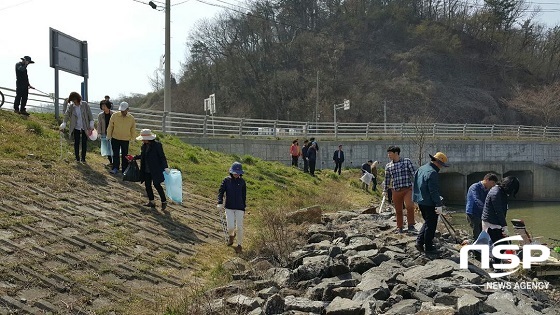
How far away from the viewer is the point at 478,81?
72938 millimetres

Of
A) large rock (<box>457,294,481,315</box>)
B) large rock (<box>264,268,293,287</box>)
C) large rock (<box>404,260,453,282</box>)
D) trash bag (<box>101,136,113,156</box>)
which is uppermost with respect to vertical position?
trash bag (<box>101,136,113,156</box>)

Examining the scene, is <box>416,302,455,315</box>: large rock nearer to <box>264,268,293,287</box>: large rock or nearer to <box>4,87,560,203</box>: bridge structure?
<box>264,268,293,287</box>: large rock

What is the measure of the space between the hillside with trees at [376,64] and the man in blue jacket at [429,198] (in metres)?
49.7

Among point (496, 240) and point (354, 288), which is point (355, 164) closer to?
point (496, 240)

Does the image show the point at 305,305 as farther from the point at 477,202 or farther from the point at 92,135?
the point at 92,135

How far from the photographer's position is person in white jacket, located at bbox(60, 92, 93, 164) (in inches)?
478

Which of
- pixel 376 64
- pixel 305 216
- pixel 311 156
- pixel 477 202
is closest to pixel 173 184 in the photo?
pixel 305 216

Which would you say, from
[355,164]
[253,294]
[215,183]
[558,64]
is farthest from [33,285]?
A: [558,64]

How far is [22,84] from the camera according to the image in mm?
14914

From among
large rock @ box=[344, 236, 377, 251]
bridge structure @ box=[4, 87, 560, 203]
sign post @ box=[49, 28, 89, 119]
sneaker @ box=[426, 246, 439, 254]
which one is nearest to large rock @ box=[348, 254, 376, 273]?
large rock @ box=[344, 236, 377, 251]

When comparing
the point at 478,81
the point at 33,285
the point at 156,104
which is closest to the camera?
the point at 33,285

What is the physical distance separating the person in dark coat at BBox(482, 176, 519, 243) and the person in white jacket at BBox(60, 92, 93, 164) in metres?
8.02

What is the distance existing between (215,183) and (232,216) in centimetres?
529

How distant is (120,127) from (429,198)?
6.48 meters
